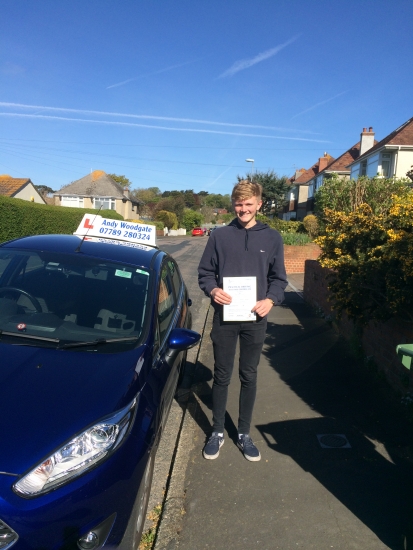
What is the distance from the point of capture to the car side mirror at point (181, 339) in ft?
10.7

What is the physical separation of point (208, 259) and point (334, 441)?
181 centimetres

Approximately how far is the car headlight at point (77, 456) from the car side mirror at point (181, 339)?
92 centimetres

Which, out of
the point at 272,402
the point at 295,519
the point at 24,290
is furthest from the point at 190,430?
the point at 24,290

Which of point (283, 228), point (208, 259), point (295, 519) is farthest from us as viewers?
point (283, 228)

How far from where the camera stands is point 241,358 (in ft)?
11.7

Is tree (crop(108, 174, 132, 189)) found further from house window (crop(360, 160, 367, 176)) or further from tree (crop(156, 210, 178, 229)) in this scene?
house window (crop(360, 160, 367, 176))

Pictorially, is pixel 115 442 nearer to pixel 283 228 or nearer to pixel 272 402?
pixel 272 402

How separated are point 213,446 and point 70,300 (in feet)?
5.04

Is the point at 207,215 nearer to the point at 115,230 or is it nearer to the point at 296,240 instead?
the point at 296,240

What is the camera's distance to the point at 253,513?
290 centimetres

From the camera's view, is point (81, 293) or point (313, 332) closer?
point (81, 293)

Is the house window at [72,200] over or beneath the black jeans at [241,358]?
over

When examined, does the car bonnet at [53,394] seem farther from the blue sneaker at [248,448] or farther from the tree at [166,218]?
the tree at [166,218]

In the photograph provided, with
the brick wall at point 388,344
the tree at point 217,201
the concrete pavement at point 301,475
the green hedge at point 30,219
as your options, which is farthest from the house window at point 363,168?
the tree at point 217,201
